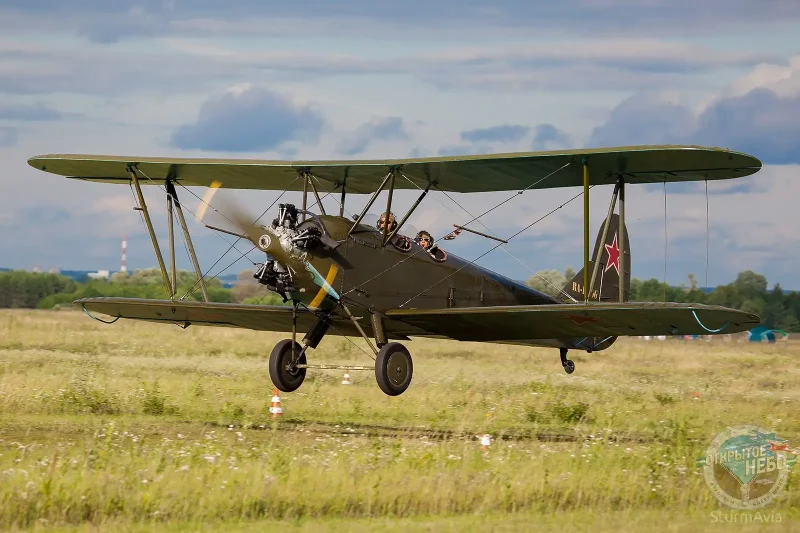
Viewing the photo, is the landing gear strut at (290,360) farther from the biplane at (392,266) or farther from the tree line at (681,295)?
the tree line at (681,295)

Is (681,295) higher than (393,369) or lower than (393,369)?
higher

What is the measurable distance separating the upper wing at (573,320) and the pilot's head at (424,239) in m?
1.18

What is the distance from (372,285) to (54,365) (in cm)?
1013

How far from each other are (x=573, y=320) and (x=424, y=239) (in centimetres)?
266

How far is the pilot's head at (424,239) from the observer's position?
15.6m

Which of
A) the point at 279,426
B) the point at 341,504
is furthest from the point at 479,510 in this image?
the point at 279,426

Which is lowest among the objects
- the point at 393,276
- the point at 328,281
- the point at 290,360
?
the point at 290,360

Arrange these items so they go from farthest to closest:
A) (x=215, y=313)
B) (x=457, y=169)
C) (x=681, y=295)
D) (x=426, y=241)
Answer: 1. (x=681, y=295)
2. (x=215, y=313)
3. (x=426, y=241)
4. (x=457, y=169)

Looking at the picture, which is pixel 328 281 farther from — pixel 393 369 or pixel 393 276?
pixel 393 369

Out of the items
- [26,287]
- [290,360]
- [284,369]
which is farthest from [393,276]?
[26,287]

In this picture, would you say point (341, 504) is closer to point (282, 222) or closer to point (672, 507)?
point (672, 507)

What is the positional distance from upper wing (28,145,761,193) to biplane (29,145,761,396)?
0.03m

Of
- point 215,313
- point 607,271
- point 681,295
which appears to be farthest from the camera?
point 681,295

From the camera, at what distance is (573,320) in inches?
563
